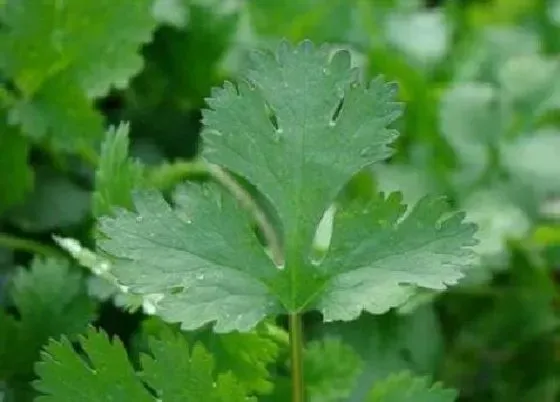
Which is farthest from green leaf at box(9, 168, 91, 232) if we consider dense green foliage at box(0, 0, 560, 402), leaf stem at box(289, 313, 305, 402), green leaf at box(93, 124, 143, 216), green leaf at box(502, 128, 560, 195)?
green leaf at box(502, 128, 560, 195)

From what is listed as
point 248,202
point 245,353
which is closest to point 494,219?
point 248,202

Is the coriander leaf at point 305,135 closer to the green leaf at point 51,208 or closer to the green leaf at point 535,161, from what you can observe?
the green leaf at point 51,208

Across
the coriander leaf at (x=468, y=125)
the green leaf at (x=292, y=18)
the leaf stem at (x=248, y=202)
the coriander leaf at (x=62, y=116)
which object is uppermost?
the green leaf at (x=292, y=18)

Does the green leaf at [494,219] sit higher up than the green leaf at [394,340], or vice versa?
the green leaf at [494,219]

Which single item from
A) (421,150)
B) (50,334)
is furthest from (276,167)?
(421,150)

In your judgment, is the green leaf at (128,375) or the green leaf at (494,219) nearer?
the green leaf at (128,375)

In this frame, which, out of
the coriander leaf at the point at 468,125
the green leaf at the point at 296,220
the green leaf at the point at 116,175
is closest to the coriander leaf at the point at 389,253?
the green leaf at the point at 296,220

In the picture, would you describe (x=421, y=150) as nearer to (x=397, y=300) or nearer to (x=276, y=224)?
(x=276, y=224)
